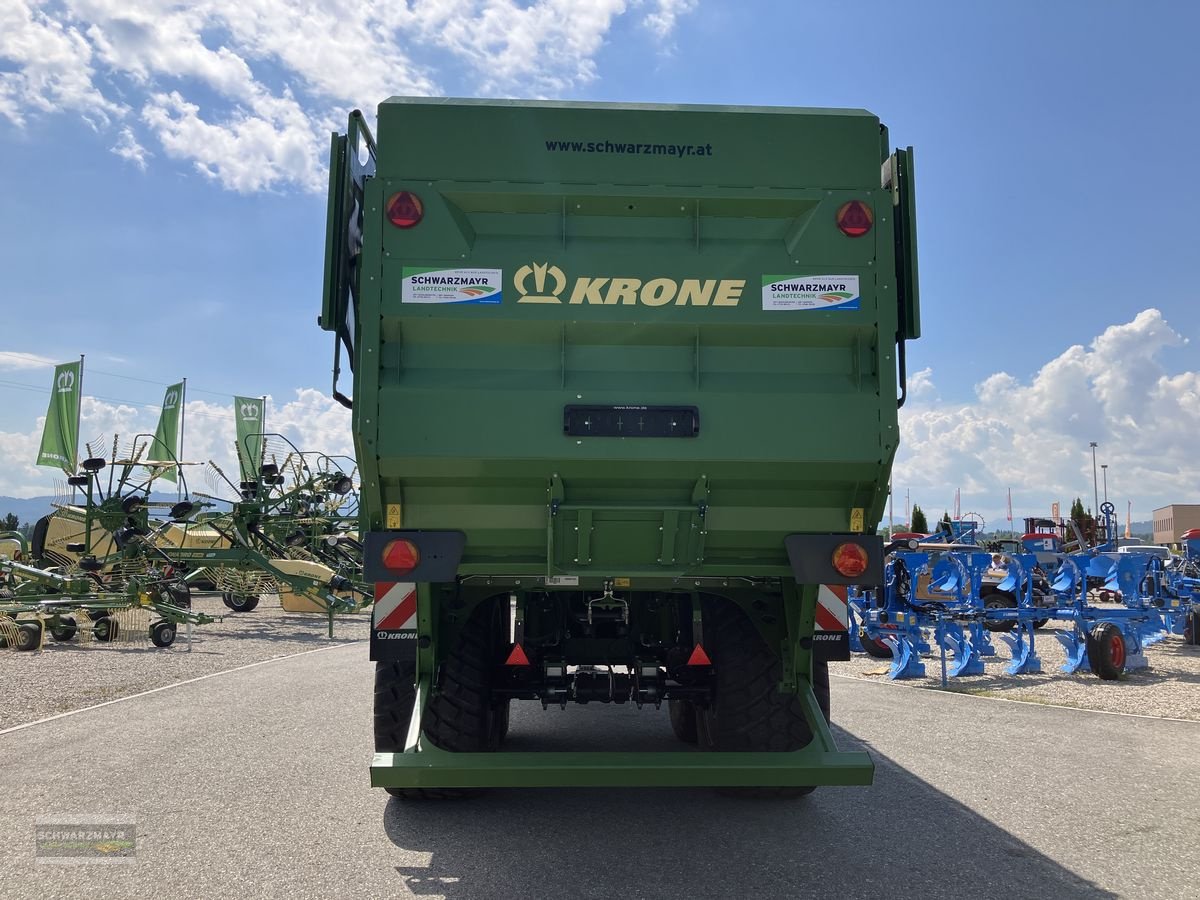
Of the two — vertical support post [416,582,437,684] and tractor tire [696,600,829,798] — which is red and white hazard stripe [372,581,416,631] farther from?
tractor tire [696,600,829,798]

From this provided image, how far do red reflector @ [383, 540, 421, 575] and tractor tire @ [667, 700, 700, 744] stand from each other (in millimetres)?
3306

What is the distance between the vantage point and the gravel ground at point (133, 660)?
31.7ft

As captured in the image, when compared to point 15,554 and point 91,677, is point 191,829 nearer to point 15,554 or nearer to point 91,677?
point 91,677

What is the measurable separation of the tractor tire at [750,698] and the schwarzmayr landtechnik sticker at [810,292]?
6.77 feet

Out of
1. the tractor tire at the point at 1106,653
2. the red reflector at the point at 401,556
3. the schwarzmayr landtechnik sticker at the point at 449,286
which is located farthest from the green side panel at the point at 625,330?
the tractor tire at the point at 1106,653

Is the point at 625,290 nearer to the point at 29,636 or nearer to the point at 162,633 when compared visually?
the point at 162,633

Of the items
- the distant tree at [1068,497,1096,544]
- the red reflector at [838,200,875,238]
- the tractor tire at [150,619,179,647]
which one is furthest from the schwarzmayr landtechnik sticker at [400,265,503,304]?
the distant tree at [1068,497,1096,544]

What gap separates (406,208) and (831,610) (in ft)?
10.3

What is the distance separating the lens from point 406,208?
179 inches

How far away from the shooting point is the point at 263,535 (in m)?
19.6

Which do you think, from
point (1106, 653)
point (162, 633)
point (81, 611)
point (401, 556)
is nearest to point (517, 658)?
point (401, 556)

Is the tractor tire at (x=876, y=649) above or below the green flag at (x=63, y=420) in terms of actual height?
below

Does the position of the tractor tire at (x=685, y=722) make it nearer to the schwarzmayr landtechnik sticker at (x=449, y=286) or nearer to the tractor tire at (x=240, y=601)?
the schwarzmayr landtechnik sticker at (x=449, y=286)

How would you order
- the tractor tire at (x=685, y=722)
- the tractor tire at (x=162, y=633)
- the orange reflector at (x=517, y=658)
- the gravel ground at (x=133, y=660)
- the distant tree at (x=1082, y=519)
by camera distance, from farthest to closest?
the distant tree at (x=1082, y=519) → the tractor tire at (x=162, y=633) → the gravel ground at (x=133, y=660) → the tractor tire at (x=685, y=722) → the orange reflector at (x=517, y=658)
